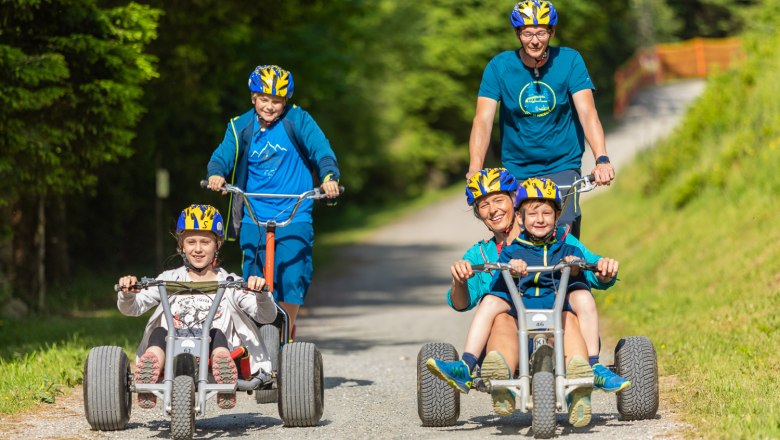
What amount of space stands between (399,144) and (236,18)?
31.0 m

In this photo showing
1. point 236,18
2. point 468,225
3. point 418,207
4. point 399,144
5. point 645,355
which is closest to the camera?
point 645,355

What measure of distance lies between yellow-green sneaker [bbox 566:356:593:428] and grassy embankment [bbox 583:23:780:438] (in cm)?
57

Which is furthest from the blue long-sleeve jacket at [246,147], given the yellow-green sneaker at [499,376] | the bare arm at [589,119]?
the yellow-green sneaker at [499,376]

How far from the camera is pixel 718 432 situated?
7.33 m

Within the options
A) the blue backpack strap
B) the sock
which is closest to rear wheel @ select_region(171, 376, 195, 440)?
the sock

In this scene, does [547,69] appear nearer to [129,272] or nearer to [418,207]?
[129,272]

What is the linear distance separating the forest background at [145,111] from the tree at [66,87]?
1 centimetres

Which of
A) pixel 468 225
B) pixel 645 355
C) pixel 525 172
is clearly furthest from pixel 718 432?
pixel 468 225

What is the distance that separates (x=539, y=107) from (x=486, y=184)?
1.06 meters

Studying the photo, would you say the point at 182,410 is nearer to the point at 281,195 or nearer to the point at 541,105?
the point at 281,195

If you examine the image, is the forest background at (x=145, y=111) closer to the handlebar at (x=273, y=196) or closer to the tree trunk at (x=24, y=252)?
the tree trunk at (x=24, y=252)

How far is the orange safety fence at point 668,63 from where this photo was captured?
58.7 meters

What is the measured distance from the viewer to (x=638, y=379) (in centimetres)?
805

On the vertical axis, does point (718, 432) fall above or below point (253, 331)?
below
